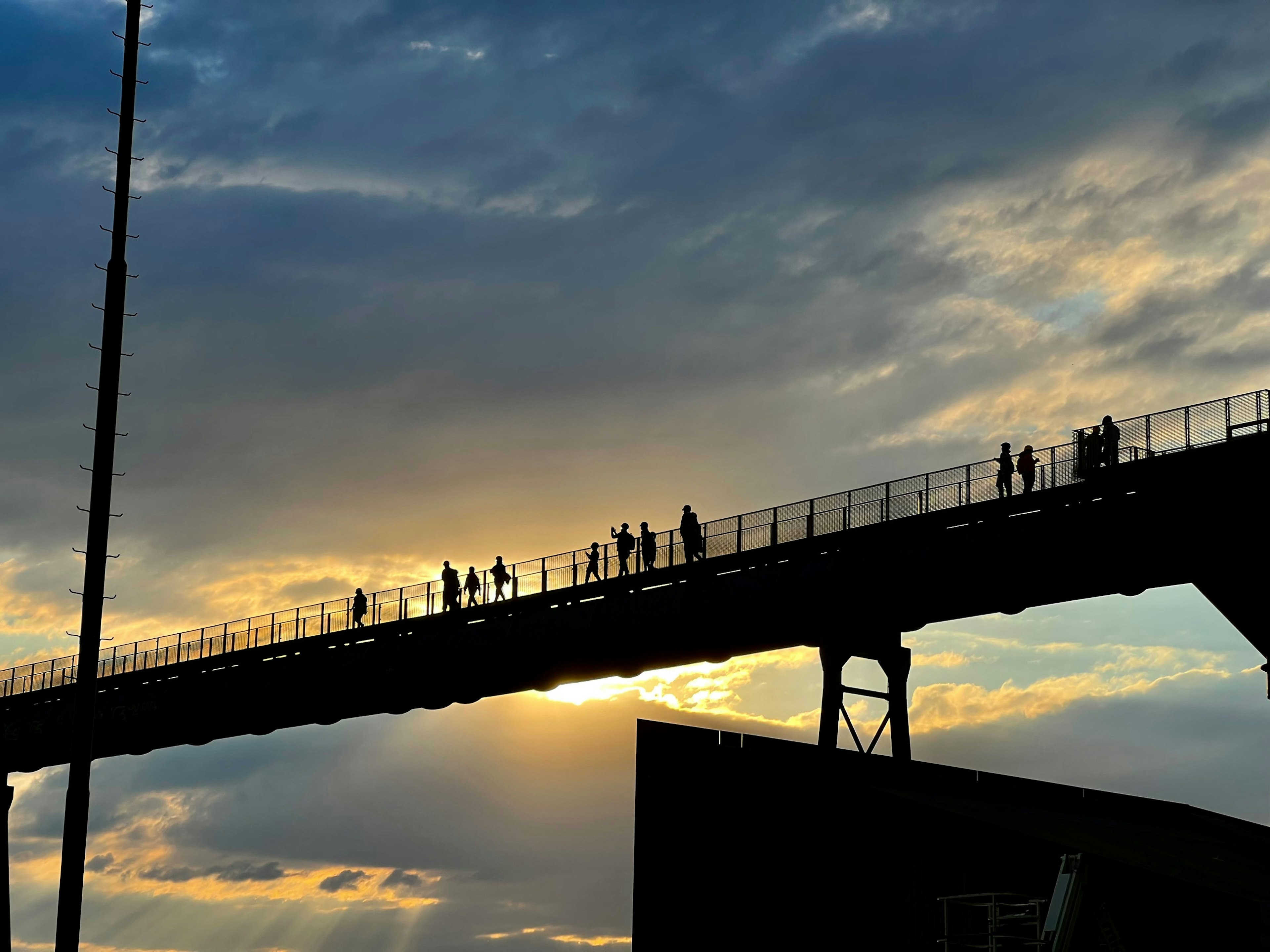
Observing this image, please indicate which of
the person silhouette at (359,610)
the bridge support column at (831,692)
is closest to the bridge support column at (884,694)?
the bridge support column at (831,692)

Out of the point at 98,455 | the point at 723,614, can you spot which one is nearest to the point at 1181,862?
the point at 723,614

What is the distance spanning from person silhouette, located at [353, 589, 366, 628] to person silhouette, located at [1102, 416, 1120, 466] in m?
28.3

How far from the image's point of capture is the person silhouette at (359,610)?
5281 centimetres

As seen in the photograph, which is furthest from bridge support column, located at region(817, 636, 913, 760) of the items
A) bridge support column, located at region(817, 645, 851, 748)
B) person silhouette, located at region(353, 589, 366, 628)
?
person silhouette, located at region(353, 589, 366, 628)

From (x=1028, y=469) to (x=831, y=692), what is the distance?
7367 millimetres

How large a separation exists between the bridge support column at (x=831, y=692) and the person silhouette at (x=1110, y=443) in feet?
26.7

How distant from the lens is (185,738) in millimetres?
55344

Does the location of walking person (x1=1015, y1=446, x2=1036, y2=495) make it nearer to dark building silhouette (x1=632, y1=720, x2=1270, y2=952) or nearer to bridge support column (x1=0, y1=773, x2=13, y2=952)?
dark building silhouette (x1=632, y1=720, x2=1270, y2=952)

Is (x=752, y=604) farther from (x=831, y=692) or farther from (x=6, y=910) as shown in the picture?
(x=6, y=910)

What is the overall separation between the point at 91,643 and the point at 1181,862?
2060cm

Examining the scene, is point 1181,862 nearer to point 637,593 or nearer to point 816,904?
point 816,904

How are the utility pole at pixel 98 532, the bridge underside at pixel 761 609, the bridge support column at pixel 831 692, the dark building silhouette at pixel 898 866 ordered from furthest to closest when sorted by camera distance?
the bridge support column at pixel 831 692, the bridge underside at pixel 761 609, the dark building silhouette at pixel 898 866, the utility pole at pixel 98 532

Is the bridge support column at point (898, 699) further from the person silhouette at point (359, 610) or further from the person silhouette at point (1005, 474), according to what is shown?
the person silhouette at point (359, 610)

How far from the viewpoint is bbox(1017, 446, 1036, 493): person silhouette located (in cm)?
3488
